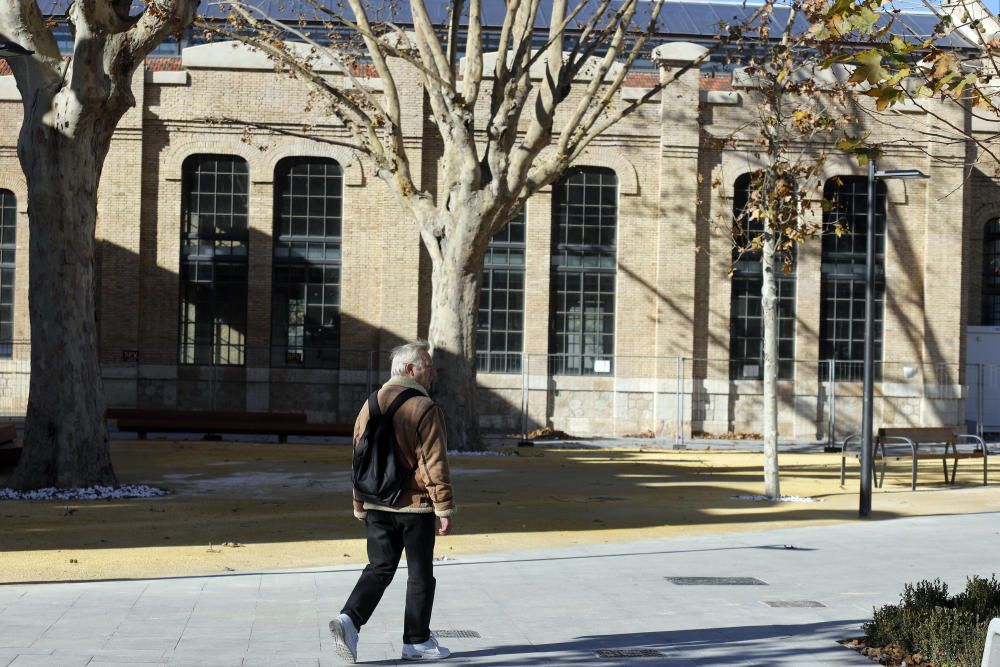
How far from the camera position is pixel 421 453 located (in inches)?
287

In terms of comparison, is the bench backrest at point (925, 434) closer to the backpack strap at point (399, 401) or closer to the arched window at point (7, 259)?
the backpack strap at point (399, 401)

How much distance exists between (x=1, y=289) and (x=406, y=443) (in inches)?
1077

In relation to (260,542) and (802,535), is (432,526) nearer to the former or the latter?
(260,542)

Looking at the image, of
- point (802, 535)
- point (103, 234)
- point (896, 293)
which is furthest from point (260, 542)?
point (896, 293)

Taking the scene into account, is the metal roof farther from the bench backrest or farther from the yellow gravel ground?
the bench backrest

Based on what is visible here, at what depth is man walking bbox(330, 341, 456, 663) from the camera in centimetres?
727

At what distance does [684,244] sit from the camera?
32281 millimetres

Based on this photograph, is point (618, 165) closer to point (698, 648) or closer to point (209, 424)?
point (209, 424)

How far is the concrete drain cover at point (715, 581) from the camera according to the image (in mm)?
10427

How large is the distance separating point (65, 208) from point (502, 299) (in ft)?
56.5

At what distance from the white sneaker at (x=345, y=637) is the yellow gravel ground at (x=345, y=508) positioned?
164 inches

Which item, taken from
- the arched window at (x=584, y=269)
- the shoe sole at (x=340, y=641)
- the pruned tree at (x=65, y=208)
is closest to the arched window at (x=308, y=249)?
the arched window at (x=584, y=269)

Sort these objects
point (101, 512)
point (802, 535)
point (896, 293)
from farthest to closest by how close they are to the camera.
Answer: point (896, 293) → point (101, 512) → point (802, 535)

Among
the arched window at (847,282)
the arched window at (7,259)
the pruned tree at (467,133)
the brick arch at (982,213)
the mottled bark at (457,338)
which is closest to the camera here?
the pruned tree at (467,133)
